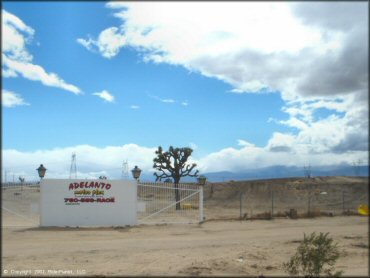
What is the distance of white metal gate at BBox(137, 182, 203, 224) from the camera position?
25.7m

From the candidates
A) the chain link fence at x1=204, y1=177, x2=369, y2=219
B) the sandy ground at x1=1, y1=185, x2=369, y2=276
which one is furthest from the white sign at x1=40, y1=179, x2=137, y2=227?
the chain link fence at x1=204, y1=177, x2=369, y2=219

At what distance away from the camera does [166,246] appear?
55.8 feet

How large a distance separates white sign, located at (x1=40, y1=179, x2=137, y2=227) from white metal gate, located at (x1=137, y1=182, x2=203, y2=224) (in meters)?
1.13

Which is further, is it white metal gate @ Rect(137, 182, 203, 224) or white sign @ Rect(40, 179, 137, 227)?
white metal gate @ Rect(137, 182, 203, 224)

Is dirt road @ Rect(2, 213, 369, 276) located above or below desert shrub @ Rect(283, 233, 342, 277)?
below

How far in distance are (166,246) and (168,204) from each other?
944 cm

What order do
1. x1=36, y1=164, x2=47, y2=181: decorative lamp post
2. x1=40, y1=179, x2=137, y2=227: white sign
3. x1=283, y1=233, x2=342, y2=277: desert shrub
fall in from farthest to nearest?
1. x1=40, y1=179, x2=137, y2=227: white sign
2. x1=36, y1=164, x2=47, y2=181: decorative lamp post
3. x1=283, y1=233, x2=342, y2=277: desert shrub

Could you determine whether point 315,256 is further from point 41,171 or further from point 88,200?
point 41,171

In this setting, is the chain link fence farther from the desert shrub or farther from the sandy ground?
the desert shrub

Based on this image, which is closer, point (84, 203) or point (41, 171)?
point (41, 171)

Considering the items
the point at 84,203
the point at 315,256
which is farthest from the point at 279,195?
the point at 315,256

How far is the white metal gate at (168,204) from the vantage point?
84.4ft

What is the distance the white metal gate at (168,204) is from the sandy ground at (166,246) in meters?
1.07

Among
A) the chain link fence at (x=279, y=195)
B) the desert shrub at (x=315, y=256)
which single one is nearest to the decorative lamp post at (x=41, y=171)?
the desert shrub at (x=315, y=256)
